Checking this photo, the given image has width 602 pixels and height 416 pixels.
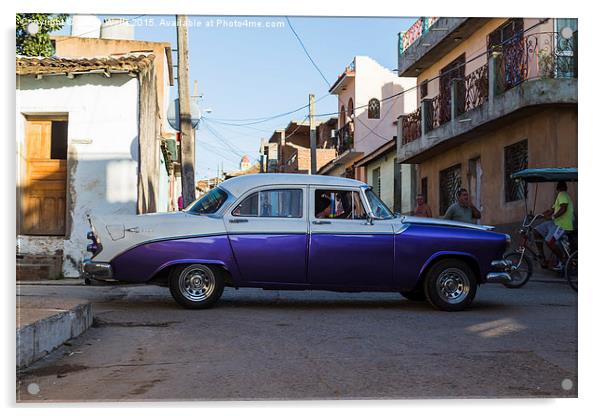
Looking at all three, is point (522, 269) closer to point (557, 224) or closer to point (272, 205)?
point (557, 224)

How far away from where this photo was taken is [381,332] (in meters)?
6.46

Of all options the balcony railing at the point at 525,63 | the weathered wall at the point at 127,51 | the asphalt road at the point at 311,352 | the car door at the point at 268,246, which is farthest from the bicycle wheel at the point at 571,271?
the weathered wall at the point at 127,51

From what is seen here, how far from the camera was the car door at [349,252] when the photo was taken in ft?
25.3

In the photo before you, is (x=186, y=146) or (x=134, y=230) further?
(x=186, y=146)

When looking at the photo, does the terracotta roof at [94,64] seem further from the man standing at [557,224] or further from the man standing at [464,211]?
the man standing at [557,224]

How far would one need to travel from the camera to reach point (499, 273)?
8.10 meters

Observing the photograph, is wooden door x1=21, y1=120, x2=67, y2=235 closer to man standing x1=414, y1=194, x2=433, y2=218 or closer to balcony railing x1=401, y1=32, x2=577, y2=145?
man standing x1=414, y1=194, x2=433, y2=218

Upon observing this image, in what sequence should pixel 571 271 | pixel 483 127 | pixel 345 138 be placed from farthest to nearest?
pixel 345 138 < pixel 483 127 < pixel 571 271

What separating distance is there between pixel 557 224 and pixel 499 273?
2.82 m

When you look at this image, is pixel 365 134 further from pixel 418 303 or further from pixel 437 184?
pixel 418 303

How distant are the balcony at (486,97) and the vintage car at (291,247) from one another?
233cm

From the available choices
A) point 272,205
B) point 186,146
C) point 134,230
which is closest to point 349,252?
point 272,205

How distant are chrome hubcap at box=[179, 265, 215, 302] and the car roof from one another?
844 millimetres
